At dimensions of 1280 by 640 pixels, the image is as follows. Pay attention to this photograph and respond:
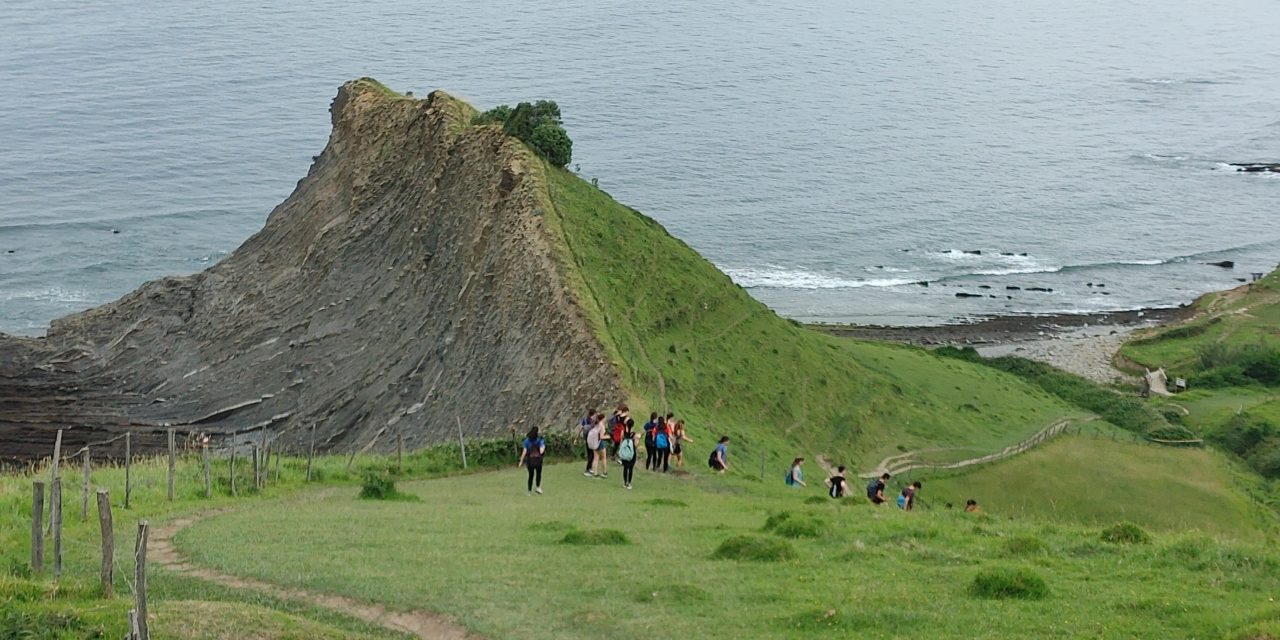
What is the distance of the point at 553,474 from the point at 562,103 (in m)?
125

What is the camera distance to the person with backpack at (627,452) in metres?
39.8

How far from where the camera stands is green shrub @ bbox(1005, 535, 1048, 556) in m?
27.4

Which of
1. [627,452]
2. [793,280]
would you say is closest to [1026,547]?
[627,452]

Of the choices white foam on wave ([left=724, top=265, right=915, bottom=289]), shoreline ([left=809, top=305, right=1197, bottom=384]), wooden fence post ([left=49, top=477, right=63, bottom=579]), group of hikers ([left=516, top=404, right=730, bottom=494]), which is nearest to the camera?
wooden fence post ([left=49, top=477, right=63, bottom=579])

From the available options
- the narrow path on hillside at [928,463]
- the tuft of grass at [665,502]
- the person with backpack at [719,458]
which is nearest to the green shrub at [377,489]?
the tuft of grass at [665,502]

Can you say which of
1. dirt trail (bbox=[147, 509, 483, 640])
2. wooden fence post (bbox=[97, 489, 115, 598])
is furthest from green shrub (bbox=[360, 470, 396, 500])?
wooden fence post (bbox=[97, 489, 115, 598])

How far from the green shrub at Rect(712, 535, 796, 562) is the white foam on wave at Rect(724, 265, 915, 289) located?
95.2 meters

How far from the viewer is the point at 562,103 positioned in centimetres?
16300

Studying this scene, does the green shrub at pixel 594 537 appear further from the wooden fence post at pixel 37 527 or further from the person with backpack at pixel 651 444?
the person with backpack at pixel 651 444

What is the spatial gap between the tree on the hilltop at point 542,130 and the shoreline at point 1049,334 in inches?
1612

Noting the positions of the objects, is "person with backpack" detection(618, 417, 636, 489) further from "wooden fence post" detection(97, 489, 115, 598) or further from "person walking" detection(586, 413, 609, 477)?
"wooden fence post" detection(97, 489, 115, 598)

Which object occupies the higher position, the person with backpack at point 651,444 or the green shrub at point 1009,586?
the person with backpack at point 651,444

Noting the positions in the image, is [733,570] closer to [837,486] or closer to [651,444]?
[837,486]

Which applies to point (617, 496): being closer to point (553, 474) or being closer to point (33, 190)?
point (553, 474)
